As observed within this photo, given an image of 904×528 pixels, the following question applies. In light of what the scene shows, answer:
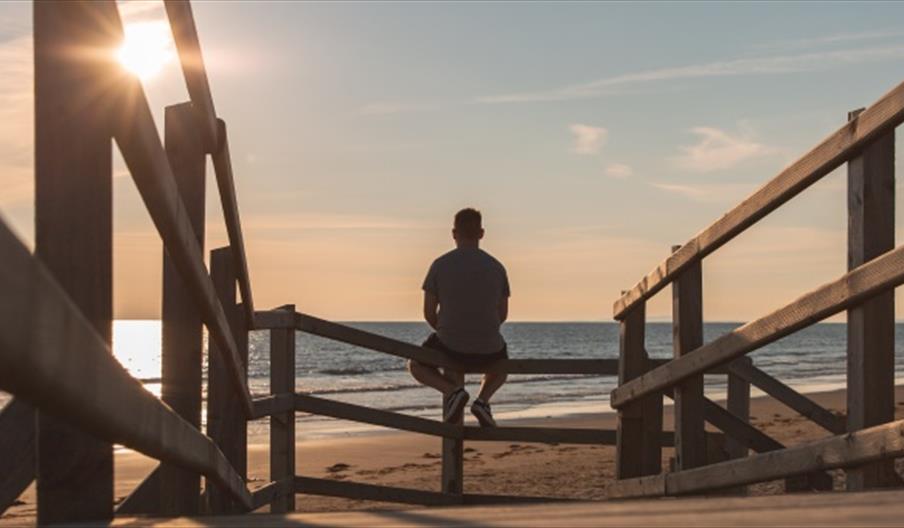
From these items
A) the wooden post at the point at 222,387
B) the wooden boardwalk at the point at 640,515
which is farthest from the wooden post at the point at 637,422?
the wooden boardwalk at the point at 640,515

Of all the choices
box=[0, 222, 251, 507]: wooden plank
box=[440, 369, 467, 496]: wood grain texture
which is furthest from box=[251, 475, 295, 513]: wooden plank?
box=[0, 222, 251, 507]: wooden plank

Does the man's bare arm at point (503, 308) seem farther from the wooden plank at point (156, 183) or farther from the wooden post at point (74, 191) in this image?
the wooden post at point (74, 191)

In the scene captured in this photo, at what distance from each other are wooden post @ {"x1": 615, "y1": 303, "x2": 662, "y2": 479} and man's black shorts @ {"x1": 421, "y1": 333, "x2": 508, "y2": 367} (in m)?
1.79

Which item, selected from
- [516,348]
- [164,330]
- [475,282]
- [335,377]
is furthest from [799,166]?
[516,348]

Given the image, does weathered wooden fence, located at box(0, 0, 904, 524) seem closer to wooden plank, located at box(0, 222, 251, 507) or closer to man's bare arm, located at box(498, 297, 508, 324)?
wooden plank, located at box(0, 222, 251, 507)

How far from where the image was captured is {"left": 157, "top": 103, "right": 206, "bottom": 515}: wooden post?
3.26 m

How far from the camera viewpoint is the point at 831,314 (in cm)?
359

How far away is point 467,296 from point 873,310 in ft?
15.9

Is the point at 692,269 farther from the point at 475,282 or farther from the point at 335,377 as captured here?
the point at 335,377

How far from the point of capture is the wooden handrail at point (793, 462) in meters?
3.35

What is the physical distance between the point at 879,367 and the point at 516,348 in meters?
74.5

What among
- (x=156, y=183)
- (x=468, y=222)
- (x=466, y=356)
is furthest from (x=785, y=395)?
(x=156, y=183)

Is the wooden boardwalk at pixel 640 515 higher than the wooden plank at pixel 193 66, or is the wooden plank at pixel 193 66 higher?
the wooden plank at pixel 193 66

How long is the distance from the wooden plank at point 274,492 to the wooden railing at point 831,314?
1.80m
